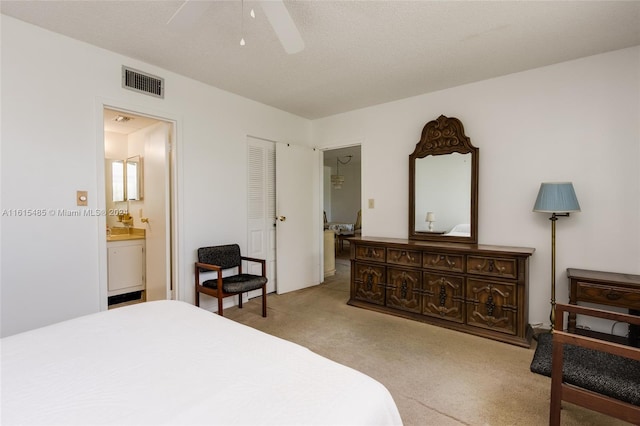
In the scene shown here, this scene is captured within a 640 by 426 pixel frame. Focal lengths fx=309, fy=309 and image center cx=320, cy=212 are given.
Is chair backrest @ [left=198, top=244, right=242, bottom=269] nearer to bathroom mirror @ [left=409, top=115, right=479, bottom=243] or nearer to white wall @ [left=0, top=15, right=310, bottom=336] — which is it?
white wall @ [left=0, top=15, right=310, bottom=336]

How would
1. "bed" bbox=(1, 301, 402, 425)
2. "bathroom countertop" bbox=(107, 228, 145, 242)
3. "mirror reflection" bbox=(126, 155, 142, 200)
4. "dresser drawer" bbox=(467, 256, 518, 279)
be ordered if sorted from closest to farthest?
"bed" bbox=(1, 301, 402, 425), "dresser drawer" bbox=(467, 256, 518, 279), "bathroom countertop" bbox=(107, 228, 145, 242), "mirror reflection" bbox=(126, 155, 142, 200)

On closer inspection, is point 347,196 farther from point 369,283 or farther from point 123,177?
point 123,177

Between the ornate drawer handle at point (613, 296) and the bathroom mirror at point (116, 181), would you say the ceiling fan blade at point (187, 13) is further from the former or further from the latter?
the ornate drawer handle at point (613, 296)

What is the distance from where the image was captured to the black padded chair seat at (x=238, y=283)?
10.2 feet

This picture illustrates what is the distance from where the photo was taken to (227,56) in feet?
9.27

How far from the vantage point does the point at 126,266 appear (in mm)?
3953

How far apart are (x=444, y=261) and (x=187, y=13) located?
9.75 feet

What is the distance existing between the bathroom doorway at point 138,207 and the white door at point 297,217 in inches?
57.3

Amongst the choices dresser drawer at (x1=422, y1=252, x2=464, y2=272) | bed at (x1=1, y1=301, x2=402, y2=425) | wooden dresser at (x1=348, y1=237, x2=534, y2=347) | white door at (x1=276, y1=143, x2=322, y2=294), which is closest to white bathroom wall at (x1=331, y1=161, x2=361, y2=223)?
white door at (x1=276, y1=143, x2=322, y2=294)

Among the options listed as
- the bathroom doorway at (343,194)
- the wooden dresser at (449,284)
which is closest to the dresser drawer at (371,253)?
the wooden dresser at (449,284)

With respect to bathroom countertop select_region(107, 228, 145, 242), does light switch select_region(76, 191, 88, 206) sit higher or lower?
higher

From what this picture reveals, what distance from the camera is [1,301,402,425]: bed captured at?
2.83ft

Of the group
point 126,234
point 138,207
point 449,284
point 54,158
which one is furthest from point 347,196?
point 54,158

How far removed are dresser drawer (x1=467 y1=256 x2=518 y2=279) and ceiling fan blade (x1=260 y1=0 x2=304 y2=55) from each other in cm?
245
